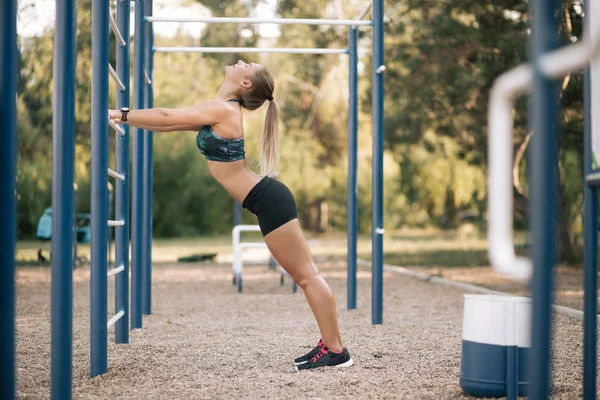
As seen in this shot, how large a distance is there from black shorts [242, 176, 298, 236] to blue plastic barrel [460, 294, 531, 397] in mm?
1010

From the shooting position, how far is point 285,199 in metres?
3.65

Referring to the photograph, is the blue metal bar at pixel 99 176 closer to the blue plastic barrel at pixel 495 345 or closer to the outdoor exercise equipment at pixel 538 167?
the blue plastic barrel at pixel 495 345

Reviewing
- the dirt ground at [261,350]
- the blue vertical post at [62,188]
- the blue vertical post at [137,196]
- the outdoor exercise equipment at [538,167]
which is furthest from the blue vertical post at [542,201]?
the blue vertical post at [137,196]

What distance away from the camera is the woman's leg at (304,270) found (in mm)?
3633

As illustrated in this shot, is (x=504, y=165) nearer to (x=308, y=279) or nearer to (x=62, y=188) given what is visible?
(x=62, y=188)

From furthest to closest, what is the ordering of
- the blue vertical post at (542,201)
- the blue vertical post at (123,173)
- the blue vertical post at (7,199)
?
the blue vertical post at (123,173) < the blue vertical post at (7,199) < the blue vertical post at (542,201)

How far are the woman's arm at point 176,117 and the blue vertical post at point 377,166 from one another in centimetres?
190

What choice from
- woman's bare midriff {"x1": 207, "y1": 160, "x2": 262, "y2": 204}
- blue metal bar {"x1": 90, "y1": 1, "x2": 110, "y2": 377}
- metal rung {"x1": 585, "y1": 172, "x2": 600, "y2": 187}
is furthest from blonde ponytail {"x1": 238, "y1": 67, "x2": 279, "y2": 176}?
metal rung {"x1": 585, "y1": 172, "x2": 600, "y2": 187}

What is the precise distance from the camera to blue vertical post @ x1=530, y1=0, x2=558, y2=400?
191cm

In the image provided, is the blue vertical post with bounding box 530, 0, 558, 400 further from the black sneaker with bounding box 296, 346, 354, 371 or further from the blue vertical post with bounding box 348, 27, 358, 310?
the blue vertical post with bounding box 348, 27, 358, 310

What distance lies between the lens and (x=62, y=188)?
271 centimetres

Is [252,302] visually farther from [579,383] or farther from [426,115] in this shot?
[426,115]

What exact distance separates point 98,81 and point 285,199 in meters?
1.03

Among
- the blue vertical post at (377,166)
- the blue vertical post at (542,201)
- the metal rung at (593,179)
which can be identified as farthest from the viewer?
the blue vertical post at (377,166)
